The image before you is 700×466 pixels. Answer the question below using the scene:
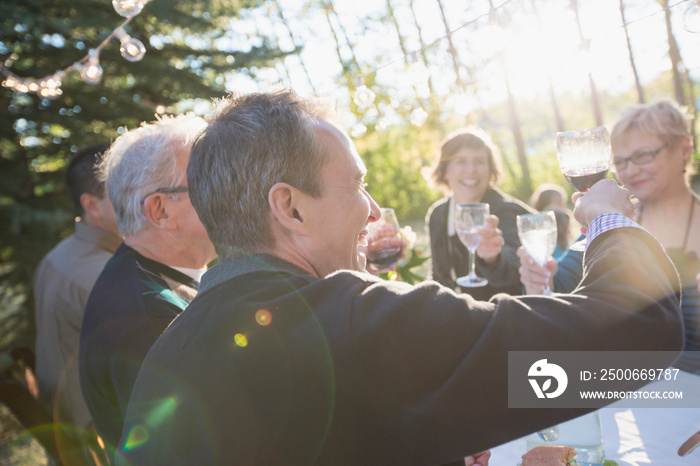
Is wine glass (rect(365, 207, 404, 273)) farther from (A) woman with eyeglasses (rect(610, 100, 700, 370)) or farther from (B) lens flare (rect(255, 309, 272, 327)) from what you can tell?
(B) lens flare (rect(255, 309, 272, 327))

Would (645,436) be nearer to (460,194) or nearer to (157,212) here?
(157,212)

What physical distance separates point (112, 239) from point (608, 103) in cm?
4582

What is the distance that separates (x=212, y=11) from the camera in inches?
251

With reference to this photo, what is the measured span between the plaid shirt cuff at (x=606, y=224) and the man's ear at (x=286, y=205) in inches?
23.7

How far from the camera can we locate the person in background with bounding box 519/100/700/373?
2250 millimetres

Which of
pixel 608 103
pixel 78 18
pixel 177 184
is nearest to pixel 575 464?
pixel 177 184

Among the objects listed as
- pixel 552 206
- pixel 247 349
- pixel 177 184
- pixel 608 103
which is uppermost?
pixel 177 184

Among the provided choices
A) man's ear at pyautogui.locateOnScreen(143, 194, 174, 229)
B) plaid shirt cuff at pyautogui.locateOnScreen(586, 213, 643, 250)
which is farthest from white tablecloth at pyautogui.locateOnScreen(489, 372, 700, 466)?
man's ear at pyautogui.locateOnScreen(143, 194, 174, 229)

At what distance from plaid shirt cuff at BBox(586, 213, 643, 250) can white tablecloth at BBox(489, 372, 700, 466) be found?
65 centimetres

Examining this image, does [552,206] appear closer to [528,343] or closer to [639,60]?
[528,343]

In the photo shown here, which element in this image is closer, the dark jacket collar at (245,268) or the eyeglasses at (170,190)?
the dark jacket collar at (245,268)

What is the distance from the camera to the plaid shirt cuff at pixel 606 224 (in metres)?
0.98

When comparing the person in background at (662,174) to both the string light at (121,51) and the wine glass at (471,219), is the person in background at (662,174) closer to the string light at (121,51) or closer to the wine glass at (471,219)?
the wine glass at (471,219)

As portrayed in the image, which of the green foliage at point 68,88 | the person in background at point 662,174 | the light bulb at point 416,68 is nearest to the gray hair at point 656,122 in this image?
the person in background at point 662,174
